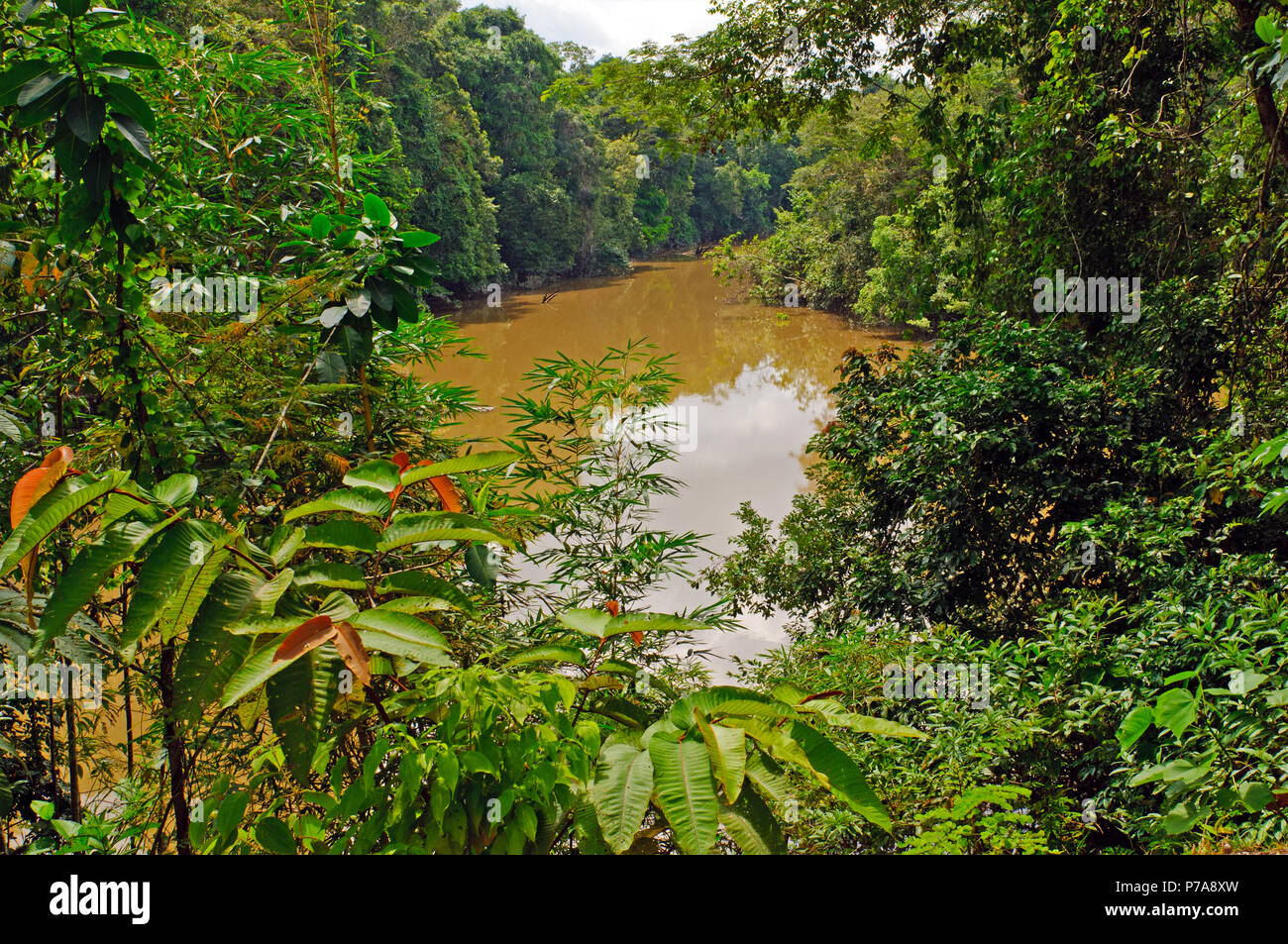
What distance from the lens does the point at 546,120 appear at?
2614cm

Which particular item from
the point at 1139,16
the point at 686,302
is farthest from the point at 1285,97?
the point at 686,302

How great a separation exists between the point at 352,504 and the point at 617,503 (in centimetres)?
122

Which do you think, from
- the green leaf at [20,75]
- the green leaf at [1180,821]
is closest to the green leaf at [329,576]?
the green leaf at [20,75]

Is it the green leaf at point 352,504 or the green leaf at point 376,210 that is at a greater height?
the green leaf at point 376,210

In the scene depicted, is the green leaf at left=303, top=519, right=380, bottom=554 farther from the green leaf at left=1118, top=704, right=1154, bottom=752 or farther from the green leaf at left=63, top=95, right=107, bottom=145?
the green leaf at left=1118, top=704, right=1154, bottom=752

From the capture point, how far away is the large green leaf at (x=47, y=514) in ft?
2.81

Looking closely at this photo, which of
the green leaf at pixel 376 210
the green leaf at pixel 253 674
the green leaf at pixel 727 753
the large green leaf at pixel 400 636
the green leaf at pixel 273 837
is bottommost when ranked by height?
the green leaf at pixel 273 837

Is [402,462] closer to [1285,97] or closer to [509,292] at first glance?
[1285,97]

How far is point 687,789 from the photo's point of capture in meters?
0.87

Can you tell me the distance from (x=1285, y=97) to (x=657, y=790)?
16.0ft
